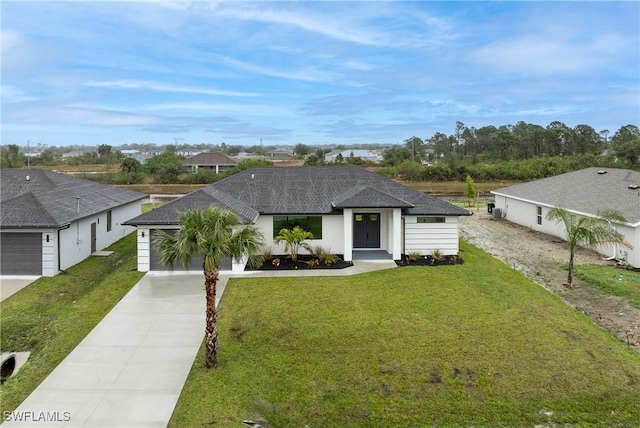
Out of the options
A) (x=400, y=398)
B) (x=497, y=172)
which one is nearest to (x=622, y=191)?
(x=400, y=398)

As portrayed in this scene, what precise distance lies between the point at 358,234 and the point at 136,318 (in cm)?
1030

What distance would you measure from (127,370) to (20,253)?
9829 millimetres

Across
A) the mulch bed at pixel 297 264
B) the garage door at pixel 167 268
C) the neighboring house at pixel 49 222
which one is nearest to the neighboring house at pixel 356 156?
the neighboring house at pixel 49 222

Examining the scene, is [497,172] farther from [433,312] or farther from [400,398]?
[400,398]

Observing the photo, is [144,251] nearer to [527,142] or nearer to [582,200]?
[582,200]

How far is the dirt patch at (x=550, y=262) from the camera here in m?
11.5

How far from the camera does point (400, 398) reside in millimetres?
7500

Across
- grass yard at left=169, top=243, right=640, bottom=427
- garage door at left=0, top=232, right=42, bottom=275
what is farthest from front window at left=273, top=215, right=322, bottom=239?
garage door at left=0, top=232, right=42, bottom=275

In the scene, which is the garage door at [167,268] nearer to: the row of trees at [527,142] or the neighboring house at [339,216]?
the neighboring house at [339,216]

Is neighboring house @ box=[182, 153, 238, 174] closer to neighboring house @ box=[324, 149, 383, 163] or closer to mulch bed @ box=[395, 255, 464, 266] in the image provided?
neighboring house @ box=[324, 149, 383, 163]

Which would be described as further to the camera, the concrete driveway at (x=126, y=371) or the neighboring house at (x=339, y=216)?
the neighboring house at (x=339, y=216)

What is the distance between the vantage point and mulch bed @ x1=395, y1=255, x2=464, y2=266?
54.3 ft

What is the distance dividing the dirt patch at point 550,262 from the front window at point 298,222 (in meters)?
8.44

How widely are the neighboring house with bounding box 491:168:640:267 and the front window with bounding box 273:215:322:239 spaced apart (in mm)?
12744
